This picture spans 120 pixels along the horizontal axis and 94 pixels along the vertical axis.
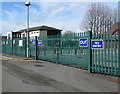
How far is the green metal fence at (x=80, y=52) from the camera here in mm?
→ 7848

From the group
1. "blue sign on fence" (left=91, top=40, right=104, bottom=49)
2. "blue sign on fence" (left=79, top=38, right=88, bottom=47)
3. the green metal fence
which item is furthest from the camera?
"blue sign on fence" (left=79, top=38, right=88, bottom=47)

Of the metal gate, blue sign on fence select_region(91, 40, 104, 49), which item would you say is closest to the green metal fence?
the metal gate

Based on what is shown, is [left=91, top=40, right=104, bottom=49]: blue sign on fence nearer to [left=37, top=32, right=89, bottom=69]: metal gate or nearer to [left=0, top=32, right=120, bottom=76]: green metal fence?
[left=0, top=32, right=120, bottom=76]: green metal fence

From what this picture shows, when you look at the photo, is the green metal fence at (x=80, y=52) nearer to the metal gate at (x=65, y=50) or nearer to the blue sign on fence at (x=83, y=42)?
the metal gate at (x=65, y=50)

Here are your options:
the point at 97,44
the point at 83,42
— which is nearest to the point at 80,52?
the point at 83,42

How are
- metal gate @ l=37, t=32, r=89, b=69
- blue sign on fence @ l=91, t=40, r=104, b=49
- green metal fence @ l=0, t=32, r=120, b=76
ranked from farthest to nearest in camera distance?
metal gate @ l=37, t=32, r=89, b=69 → blue sign on fence @ l=91, t=40, r=104, b=49 → green metal fence @ l=0, t=32, r=120, b=76

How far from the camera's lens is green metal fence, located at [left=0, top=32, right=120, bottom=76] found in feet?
25.7

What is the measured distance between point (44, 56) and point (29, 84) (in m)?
7.53

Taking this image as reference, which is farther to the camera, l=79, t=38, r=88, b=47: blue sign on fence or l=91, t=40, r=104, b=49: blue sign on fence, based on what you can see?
l=79, t=38, r=88, b=47: blue sign on fence

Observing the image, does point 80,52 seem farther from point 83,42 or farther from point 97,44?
point 97,44

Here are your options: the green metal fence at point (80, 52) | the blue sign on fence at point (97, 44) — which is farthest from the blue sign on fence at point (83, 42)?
the blue sign on fence at point (97, 44)

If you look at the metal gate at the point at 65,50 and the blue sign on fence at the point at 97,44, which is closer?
the blue sign on fence at the point at 97,44

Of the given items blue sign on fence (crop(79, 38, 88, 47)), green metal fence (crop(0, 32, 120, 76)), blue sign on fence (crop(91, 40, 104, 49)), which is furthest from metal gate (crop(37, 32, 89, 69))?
blue sign on fence (crop(91, 40, 104, 49))

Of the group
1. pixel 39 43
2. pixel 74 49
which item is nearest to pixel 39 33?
pixel 39 43
